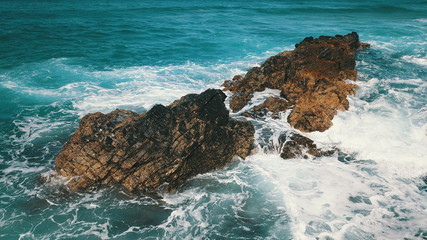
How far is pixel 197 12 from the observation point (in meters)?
49.8

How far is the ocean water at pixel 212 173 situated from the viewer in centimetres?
995

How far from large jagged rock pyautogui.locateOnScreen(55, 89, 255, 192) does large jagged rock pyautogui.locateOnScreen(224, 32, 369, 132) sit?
15.5 feet

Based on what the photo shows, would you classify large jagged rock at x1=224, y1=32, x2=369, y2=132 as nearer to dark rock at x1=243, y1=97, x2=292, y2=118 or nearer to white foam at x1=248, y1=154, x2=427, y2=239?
dark rock at x1=243, y1=97, x2=292, y2=118

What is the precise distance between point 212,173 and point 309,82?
8.21m

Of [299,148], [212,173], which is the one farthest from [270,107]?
[212,173]

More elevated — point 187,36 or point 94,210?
point 187,36

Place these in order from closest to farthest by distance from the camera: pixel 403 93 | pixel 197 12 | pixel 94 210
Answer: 1. pixel 94 210
2. pixel 403 93
3. pixel 197 12

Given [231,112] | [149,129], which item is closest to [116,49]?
[231,112]

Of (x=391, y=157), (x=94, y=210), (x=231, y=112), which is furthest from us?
(x=231, y=112)

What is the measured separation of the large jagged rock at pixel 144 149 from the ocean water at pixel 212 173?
22.2 inches

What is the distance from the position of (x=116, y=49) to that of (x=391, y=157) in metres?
25.2

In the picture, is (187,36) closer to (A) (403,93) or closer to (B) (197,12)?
(B) (197,12)

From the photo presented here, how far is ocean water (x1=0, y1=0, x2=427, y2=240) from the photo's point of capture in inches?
392

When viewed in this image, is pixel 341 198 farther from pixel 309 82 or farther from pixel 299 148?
pixel 309 82
